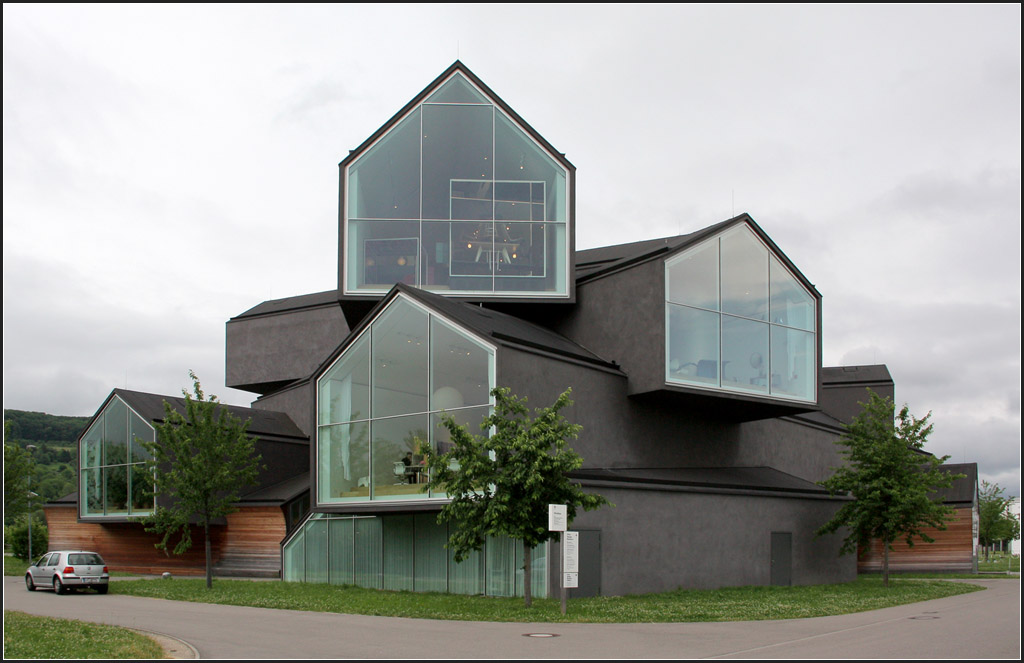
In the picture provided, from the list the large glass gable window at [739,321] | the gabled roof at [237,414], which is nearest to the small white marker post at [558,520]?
the large glass gable window at [739,321]

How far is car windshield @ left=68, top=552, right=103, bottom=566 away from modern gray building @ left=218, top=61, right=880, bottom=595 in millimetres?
5822

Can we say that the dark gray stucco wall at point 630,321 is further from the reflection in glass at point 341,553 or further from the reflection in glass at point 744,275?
the reflection in glass at point 341,553

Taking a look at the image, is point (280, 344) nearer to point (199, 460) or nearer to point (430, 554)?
point (199, 460)

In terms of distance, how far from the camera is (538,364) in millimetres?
25328

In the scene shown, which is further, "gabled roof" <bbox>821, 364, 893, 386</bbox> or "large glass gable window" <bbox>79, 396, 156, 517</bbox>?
"gabled roof" <bbox>821, 364, 893, 386</bbox>

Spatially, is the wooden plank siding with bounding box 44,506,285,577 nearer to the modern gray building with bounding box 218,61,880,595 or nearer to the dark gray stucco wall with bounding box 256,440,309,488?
the dark gray stucco wall with bounding box 256,440,309,488

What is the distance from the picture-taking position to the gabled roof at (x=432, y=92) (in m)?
30.8

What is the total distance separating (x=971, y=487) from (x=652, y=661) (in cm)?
3206

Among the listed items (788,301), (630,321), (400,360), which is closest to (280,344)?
(400,360)

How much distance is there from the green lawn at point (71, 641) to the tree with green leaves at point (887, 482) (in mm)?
21727

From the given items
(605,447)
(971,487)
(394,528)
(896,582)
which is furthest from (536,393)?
(971,487)

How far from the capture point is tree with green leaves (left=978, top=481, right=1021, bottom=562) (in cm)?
5441

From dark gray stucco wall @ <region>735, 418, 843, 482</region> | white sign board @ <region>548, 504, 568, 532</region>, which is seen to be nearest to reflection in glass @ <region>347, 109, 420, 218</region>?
white sign board @ <region>548, 504, 568, 532</region>

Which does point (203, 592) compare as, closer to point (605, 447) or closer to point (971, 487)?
point (605, 447)
